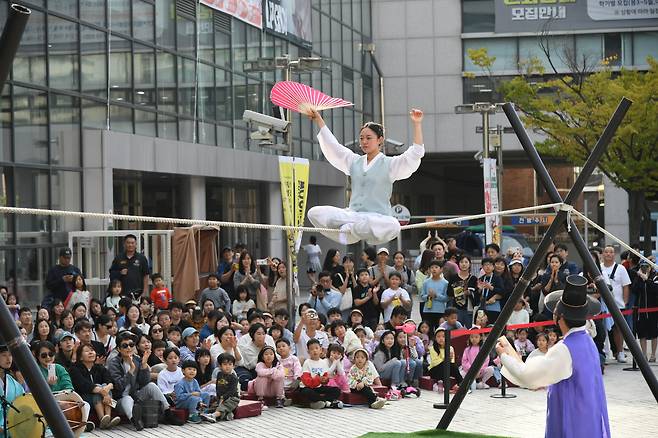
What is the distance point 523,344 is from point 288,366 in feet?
9.11

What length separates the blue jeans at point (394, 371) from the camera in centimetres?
1153

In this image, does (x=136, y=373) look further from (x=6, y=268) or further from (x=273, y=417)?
(x=6, y=268)

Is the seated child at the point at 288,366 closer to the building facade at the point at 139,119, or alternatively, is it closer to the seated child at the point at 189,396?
the seated child at the point at 189,396

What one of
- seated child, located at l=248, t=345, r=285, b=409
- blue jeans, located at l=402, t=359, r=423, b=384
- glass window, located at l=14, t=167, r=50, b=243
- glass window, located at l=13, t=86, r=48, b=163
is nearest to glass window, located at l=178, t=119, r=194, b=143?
glass window, located at l=13, t=86, r=48, b=163

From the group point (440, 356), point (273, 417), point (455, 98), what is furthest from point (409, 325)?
point (455, 98)

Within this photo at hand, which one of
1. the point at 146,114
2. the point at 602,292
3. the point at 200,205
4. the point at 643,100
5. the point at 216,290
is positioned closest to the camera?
the point at 602,292

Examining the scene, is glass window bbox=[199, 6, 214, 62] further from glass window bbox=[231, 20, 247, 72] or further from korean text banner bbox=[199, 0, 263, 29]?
glass window bbox=[231, 20, 247, 72]

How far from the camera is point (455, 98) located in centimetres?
3183

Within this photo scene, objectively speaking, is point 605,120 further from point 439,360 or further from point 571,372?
point 571,372

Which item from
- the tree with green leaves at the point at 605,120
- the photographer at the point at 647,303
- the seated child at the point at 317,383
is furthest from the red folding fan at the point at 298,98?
the tree with green leaves at the point at 605,120

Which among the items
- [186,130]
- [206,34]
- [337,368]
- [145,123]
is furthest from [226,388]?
[206,34]

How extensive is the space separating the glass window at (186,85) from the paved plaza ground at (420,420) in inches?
401

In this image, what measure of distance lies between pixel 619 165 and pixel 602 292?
16.2 meters

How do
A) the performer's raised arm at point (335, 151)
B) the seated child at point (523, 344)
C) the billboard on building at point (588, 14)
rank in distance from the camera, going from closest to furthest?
the performer's raised arm at point (335, 151), the seated child at point (523, 344), the billboard on building at point (588, 14)
